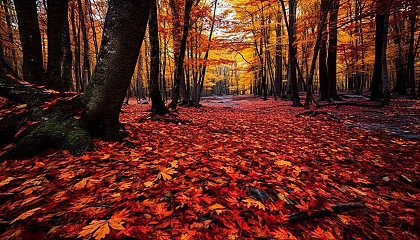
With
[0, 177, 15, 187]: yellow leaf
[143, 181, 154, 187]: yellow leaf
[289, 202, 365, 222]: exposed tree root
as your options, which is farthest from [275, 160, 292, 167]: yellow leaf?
[0, 177, 15, 187]: yellow leaf

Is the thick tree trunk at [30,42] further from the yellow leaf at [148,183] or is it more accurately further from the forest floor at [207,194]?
the yellow leaf at [148,183]

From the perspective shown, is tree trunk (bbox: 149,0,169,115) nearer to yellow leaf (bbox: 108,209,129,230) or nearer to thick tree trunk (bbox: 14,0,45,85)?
thick tree trunk (bbox: 14,0,45,85)

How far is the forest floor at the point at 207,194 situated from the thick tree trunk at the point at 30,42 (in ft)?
11.8

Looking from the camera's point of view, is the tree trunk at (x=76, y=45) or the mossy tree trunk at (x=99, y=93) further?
the tree trunk at (x=76, y=45)

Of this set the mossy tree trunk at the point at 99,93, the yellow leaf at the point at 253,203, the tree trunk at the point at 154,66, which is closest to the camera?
the yellow leaf at the point at 253,203

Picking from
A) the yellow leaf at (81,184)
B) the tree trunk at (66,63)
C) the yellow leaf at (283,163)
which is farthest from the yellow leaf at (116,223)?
the tree trunk at (66,63)

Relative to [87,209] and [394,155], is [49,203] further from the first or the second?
[394,155]

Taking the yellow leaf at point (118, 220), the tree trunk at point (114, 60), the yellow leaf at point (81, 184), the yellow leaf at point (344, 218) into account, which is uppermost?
the tree trunk at point (114, 60)

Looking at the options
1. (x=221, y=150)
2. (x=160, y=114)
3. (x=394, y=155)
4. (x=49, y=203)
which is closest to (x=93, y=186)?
(x=49, y=203)

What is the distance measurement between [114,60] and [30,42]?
372 centimetres

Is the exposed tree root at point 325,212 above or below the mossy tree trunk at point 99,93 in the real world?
below

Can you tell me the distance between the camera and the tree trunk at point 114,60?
246 cm

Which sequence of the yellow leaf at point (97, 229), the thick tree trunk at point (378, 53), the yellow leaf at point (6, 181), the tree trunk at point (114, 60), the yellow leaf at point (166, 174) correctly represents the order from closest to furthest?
the yellow leaf at point (97, 229), the yellow leaf at point (6, 181), the yellow leaf at point (166, 174), the tree trunk at point (114, 60), the thick tree trunk at point (378, 53)

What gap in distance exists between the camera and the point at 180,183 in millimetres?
1849
